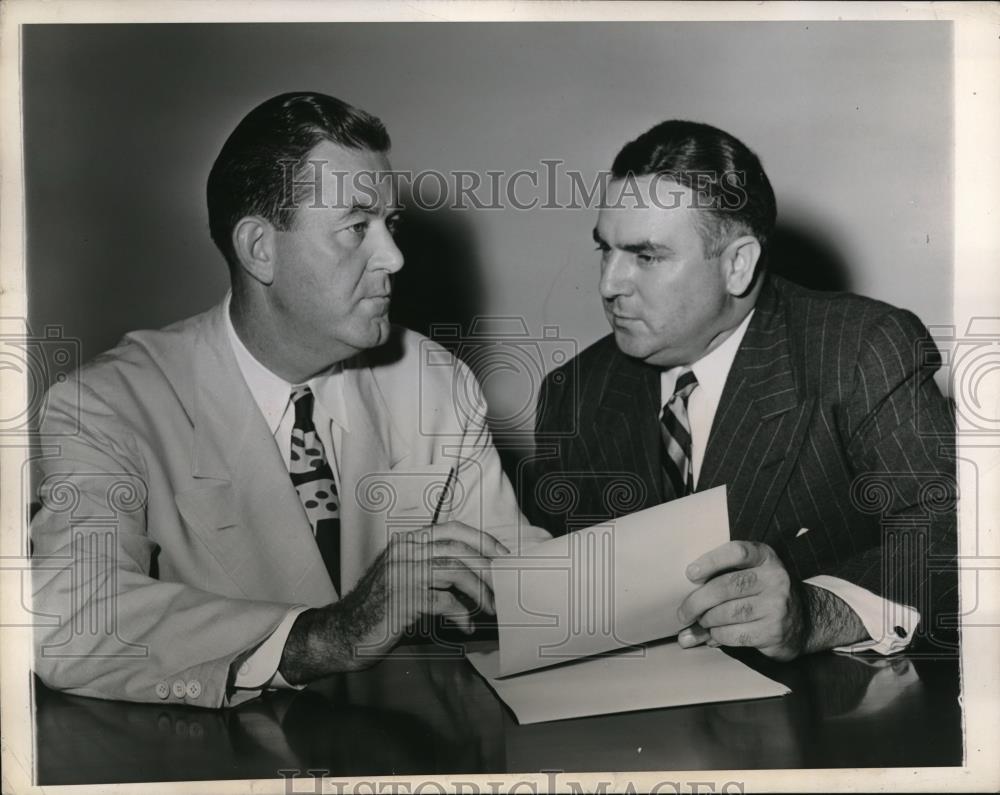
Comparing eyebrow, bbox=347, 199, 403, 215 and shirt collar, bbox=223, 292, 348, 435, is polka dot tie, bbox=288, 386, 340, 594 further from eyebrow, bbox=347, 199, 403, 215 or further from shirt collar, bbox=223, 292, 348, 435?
eyebrow, bbox=347, 199, 403, 215

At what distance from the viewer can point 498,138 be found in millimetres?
1525

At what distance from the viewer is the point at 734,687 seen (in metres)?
1.30

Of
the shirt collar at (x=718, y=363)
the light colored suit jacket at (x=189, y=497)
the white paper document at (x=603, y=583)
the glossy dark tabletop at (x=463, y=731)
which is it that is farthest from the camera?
the shirt collar at (x=718, y=363)

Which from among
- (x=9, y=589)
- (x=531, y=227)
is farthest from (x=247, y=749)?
(x=531, y=227)

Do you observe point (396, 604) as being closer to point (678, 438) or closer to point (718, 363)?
point (678, 438)

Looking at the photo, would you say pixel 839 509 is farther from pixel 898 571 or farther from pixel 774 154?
pixel 774 154

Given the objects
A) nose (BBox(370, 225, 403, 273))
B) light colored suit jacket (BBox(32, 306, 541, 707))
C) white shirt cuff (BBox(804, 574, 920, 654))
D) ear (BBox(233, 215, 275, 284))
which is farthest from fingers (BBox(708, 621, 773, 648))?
ear (BBox(233, 215, 275, 284))

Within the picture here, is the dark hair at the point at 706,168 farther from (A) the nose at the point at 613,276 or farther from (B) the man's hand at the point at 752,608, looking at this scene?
(B) the man's hand at the point at 752,608

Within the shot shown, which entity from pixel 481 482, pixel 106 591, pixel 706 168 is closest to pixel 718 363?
pixel 706 168

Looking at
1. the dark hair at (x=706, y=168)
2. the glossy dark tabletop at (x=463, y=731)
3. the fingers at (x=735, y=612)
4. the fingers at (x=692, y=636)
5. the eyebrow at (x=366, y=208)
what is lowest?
the glossy dark tabletop at (x=463, y=731)

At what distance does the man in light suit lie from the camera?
4.73 ft

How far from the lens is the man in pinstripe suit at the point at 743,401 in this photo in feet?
4.98

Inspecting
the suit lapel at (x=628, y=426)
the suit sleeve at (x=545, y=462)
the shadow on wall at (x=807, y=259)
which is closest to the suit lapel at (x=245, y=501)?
the suit sleeve at (x=545, y=462)

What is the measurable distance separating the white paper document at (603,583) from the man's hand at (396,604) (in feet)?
0.15
